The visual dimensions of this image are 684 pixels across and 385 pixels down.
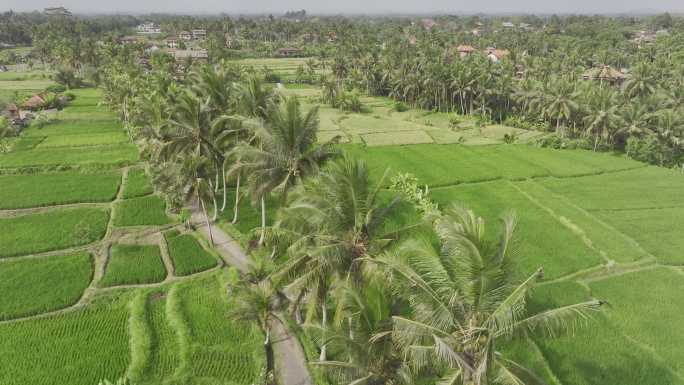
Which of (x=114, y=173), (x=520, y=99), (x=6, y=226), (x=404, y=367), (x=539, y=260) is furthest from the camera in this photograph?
(x=520, y=99)

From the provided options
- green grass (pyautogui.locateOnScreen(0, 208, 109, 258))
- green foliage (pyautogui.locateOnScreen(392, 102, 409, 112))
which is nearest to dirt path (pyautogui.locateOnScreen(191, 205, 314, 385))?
green grass (pyautogui.locateOnScreen(0, 208, 109, 258))

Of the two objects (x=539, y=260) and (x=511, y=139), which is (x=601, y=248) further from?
(x=511, y=139)

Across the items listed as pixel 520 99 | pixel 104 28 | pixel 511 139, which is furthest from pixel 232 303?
pixel 104 28

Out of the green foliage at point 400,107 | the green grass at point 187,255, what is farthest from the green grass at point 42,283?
the green foliage at point 400,107

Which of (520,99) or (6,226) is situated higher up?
(520,99)

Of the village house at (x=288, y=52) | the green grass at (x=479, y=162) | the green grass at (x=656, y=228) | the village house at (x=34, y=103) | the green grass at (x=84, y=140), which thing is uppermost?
the village house at (x=288, y=52)

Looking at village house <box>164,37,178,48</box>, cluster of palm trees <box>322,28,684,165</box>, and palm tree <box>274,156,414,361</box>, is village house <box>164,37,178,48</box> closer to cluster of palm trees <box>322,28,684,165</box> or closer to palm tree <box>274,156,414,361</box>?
cluster of palm trees <box>322,28,684,165</box>

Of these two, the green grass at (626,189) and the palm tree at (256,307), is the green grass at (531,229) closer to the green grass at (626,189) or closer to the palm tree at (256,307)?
the green grass at (626,189)
